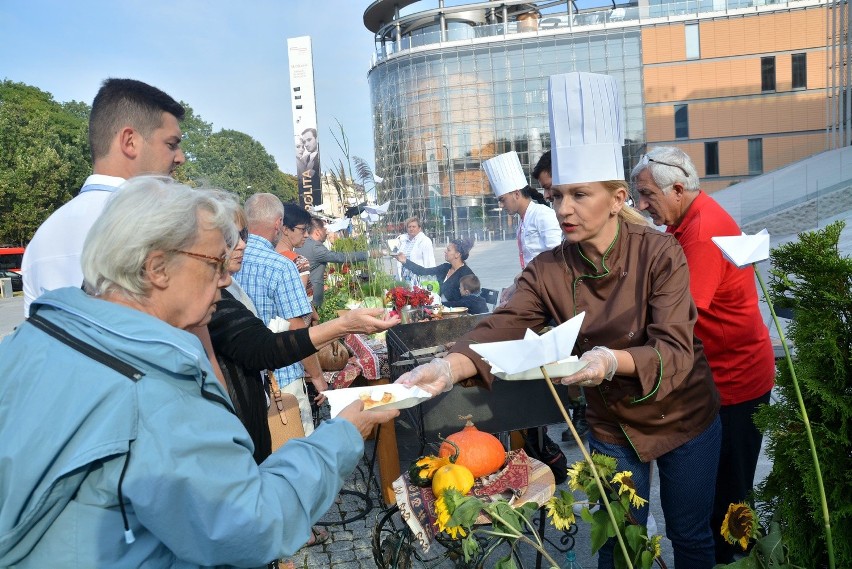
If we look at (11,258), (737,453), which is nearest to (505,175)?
(737,453)

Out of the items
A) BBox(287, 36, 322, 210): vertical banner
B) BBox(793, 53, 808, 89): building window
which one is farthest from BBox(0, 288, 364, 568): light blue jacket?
BBox(793, 53, 808, 89): building window

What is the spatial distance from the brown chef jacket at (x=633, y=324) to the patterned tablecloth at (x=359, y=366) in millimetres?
2636

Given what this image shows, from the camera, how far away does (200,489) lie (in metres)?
1.23

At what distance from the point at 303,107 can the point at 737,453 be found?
66.3 ft

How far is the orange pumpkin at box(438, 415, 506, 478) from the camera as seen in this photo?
2.55 m

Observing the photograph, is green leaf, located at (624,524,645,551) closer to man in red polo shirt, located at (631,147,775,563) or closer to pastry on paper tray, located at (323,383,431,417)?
pastry on paper tray, located at (323,383,431,417)

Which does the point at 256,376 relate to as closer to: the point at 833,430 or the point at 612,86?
the point at 612,86

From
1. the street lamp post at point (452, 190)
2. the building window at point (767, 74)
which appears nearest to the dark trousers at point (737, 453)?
the street lamp post at point (452, 190)

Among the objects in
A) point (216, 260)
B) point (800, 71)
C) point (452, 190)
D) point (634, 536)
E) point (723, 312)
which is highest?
point (800, 71)

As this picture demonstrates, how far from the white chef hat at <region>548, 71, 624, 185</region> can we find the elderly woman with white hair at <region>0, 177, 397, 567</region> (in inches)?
52.7

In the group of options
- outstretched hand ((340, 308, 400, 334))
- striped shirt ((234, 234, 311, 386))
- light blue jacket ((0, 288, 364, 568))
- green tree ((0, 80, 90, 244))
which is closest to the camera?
light blue jacket ((0, 288, 364, 568))

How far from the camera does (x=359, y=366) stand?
16.1 feet

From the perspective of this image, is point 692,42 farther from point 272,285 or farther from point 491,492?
point 491,492

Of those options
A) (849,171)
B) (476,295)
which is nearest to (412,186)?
(849,171)
